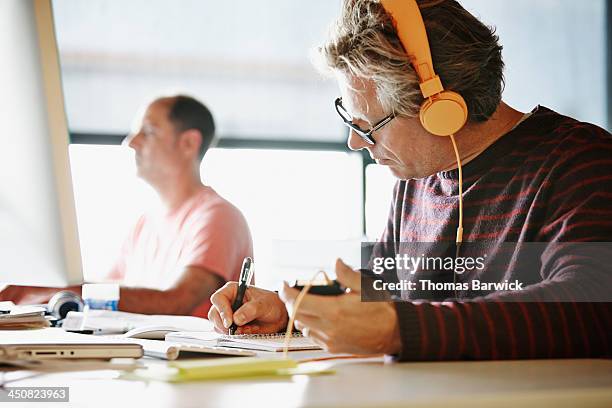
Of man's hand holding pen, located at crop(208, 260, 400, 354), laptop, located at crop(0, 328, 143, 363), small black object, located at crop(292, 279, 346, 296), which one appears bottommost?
laptop, located at crop(0, 328, 143, 363)

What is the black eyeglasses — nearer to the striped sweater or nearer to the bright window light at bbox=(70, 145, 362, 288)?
the striped sweater

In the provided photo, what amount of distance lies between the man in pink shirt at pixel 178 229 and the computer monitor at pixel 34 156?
72 cm

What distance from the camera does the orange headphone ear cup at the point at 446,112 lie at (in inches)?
52.4

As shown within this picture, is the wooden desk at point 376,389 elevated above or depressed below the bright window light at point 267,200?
below

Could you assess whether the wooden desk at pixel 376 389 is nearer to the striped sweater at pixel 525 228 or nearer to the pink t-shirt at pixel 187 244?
the striped sweater at pixel 525 228

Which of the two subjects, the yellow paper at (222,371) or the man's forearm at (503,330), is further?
the man's forearm at (503,330)

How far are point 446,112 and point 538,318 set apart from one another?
480mm

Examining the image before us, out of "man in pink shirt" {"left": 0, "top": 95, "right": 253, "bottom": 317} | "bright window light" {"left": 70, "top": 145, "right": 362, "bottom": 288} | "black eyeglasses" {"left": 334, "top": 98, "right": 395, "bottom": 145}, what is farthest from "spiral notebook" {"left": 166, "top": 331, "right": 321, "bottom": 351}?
"bright window light" {"left": 70, "top": 145, "right": 362, "bottom": 288}

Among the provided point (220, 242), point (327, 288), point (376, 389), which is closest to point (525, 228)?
point (327, 288)

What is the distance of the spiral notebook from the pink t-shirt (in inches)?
41.5

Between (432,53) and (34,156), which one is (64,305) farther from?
(432,53)

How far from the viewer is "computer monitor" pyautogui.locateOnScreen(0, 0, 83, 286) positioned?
1.20m

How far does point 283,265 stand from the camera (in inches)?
155

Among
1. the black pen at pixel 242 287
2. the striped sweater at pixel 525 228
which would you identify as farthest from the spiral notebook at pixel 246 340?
the striped sweater at pixel 525 228
